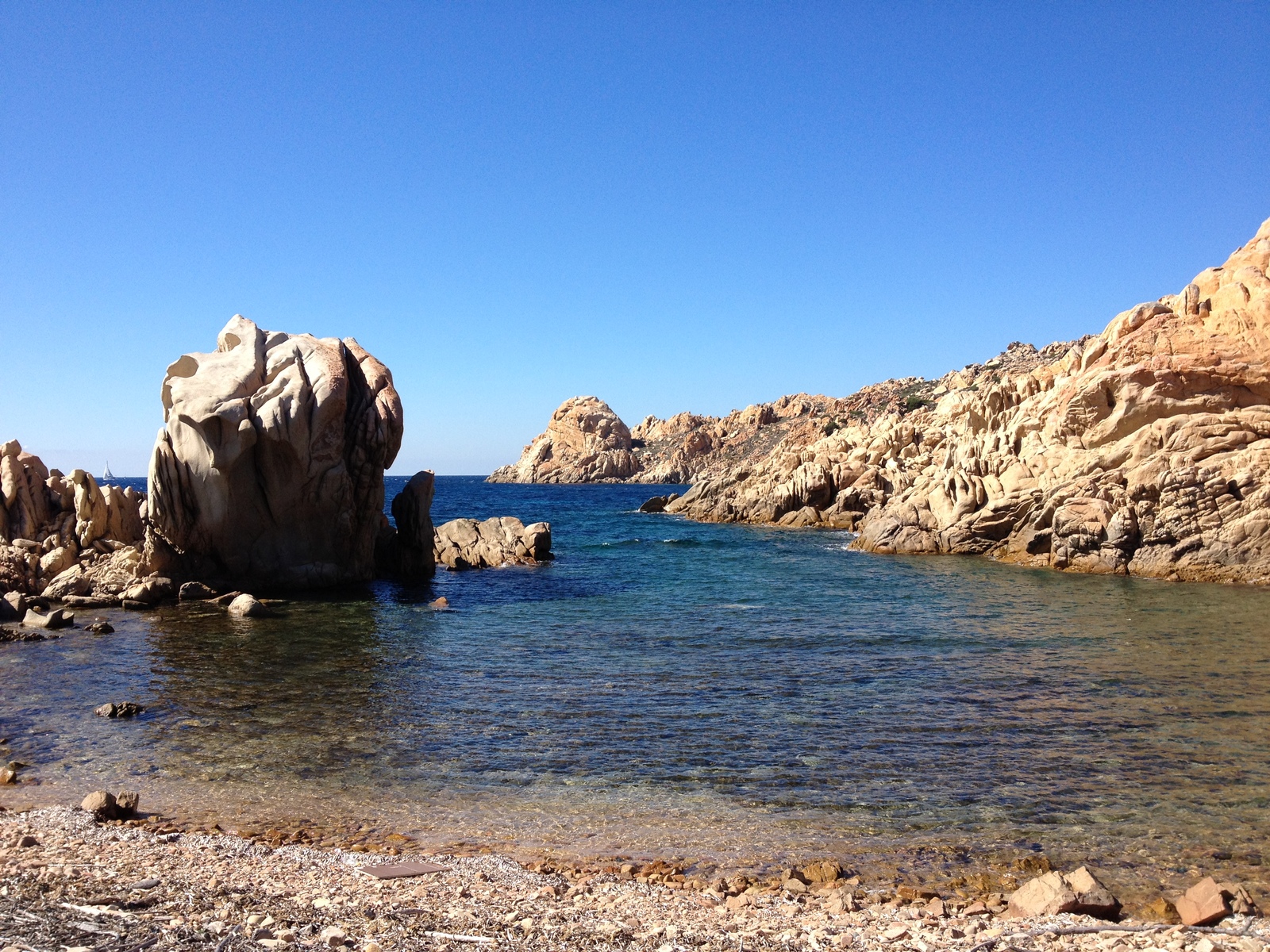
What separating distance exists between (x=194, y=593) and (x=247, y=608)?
10.6ft

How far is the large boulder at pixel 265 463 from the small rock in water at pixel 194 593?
761 millimetres

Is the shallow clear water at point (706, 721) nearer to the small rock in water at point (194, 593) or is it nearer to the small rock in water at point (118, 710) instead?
the small rock in water at point (118, 710)

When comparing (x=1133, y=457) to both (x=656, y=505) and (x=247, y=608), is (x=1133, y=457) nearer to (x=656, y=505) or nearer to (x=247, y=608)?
(x=247, y=608)


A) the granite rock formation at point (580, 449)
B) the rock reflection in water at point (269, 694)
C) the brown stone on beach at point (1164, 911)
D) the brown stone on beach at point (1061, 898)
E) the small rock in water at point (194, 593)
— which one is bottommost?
the rock reflection in water at point (269, 694)

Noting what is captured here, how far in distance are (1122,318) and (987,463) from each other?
841 centimetres

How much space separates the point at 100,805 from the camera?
945cm

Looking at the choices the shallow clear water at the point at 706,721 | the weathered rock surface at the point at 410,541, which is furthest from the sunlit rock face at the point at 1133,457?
the weathered rock surface at the point at 410,541

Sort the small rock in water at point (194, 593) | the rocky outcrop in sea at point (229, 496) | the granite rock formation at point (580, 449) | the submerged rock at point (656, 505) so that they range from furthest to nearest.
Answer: the granite rock formation at point (580, 449) → the submerged rock at point (656, 505) → the small rock in water at point (194, 593) → the rocky outcrop in sea at point (229, 496)

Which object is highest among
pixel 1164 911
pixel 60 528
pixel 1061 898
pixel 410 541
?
pixel 60 528

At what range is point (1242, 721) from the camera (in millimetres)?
13164

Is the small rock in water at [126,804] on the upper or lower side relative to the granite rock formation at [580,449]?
lower

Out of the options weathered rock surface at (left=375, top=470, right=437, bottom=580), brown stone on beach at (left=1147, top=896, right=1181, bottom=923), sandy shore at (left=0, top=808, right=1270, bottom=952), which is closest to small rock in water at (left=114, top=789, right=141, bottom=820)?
sandy shore at (left=0, top=808, right=1270, bottom=952)

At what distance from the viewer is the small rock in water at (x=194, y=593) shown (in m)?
24.6

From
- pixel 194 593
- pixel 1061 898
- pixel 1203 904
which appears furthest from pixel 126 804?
pixel 194 593
